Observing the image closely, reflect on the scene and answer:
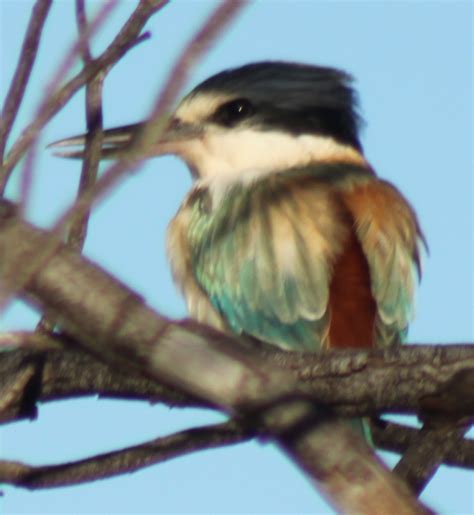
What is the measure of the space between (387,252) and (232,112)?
1046mm

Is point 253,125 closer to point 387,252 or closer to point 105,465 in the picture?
point 387,252

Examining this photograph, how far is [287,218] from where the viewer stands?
3682 mm

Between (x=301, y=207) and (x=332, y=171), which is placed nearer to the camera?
(x=301, y=207)

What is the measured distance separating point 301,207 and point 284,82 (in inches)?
34.7

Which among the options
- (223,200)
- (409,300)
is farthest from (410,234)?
(223,200)

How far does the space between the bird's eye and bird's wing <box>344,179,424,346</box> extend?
0.65m

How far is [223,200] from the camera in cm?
399

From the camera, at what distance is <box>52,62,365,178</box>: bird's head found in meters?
4.35

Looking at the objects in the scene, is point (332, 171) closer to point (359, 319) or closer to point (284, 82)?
point (284, 82)

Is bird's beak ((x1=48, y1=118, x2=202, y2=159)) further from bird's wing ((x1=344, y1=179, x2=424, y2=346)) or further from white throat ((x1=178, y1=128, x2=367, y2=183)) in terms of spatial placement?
bird's wing ((x1=344, y1=179, x2=424, y2=346))

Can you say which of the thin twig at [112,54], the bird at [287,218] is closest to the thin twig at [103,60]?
the thin twig at [112,54]

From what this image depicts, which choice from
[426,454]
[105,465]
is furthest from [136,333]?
[105,465]

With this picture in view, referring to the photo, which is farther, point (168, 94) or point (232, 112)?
point (232, 112)

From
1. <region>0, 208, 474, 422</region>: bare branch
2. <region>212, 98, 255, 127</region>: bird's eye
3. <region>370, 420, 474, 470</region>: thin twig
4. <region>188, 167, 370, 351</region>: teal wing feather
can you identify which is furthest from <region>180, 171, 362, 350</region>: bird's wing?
<region>0, 208, 474, 422</region>: bare branch
